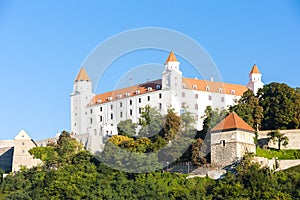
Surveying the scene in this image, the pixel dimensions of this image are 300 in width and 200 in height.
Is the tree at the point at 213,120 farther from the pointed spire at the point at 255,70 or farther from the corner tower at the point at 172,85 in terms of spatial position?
the pointed spire at the point at 255,70

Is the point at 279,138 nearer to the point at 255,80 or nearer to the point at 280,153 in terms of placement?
the point at 280,153

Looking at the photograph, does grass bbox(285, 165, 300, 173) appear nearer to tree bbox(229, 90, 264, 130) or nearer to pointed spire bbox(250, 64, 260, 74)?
tree bbox(229, 90, 264, 130)

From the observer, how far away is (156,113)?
61.0 meters

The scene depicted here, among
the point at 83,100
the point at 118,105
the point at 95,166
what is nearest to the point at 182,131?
the point at 95,166

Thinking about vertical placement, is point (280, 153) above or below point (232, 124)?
below

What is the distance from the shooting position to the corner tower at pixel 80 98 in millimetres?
72125

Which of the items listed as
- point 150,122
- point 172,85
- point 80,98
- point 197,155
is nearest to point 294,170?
point 197,155

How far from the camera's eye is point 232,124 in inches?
1932

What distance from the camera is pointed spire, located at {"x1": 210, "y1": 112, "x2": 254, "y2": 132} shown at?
48.9 m

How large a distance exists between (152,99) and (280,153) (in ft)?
62.3

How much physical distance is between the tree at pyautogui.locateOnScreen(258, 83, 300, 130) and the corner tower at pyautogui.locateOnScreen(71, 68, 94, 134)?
21.0m

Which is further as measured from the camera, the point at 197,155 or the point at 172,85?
the point at 172,85

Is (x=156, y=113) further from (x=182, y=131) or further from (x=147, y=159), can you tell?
(x=147, y=159)

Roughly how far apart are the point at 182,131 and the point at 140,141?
318 cm
